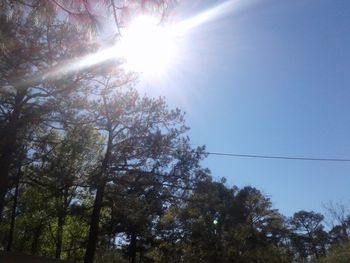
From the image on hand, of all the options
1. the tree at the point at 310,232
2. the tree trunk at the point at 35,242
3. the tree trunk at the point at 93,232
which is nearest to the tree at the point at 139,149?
the tree trunk at the point at 93,232

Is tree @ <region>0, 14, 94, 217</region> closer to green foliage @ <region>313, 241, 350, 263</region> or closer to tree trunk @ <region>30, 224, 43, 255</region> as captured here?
green foliage @ <region>313, 241, 350, 263</region>

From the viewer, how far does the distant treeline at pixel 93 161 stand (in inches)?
596

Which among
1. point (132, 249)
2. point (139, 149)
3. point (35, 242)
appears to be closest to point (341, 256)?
point (139, 149)

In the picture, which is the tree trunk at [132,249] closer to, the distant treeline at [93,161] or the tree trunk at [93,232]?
the distant treeline at [93,161]

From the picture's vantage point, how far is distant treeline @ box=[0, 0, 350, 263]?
15.1 m

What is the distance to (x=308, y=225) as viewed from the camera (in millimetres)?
64562

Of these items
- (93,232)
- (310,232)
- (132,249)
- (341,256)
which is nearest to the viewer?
(93,232)

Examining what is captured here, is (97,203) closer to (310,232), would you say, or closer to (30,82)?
(30,82)

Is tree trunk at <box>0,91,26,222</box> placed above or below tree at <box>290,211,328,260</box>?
below

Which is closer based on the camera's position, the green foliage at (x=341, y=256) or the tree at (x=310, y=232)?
the green foliage at (x=341, y=256)

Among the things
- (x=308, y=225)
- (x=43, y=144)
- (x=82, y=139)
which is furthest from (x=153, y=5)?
(x=308, y=225)

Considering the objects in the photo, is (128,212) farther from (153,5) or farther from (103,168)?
(153,5)

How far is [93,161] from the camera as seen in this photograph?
23.8 meters

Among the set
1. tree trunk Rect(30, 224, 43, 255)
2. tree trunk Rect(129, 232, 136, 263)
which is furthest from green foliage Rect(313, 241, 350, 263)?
tree trunk Rect(129, 232, 136, 263)
